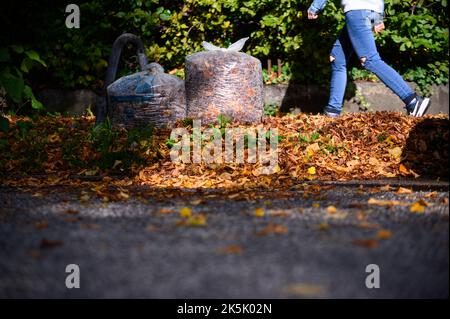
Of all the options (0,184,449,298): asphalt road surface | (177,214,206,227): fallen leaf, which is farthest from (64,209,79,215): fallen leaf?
(177,214,206,227): fallen leaf

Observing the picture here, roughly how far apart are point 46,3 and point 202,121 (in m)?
2.17

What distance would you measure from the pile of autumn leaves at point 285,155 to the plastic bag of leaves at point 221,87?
23 centimetres

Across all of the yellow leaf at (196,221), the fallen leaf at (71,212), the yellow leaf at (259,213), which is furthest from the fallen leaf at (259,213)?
the fallen leaf at (71,212)

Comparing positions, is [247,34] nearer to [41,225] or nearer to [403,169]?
[403,169]

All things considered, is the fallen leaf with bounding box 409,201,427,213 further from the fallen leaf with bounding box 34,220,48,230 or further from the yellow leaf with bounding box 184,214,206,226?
the fallen leaf with bounding box 34,220,48,230

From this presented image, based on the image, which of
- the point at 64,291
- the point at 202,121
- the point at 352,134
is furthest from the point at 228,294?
the point at 202,121

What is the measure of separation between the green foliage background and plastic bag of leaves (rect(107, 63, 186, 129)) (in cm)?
151

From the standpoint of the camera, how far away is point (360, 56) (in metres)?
5.13

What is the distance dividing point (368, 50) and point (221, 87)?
1.41 meters

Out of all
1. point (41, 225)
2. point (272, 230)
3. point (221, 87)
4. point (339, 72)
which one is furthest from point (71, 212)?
point (339, 72)

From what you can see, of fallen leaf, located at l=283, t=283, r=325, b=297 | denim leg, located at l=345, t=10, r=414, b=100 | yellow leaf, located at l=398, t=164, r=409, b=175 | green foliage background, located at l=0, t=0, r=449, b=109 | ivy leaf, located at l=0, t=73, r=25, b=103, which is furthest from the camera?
green foliage background, located at l=0, t=0, r=449, b=109

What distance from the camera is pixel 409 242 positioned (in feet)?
6.10

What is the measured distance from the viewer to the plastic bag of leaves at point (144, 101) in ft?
16.3

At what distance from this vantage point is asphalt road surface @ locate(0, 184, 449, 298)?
156 centimetres
